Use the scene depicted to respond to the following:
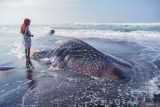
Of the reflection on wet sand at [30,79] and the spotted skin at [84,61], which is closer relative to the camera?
the reflection on wet sand at [30,79]

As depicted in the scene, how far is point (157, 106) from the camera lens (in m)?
6.16

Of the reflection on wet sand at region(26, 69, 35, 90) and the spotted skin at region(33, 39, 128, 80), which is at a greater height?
the spotted skin at region(33, 39, 128, 80)

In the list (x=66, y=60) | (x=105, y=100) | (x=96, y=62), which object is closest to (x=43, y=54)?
(x=66, y=60)

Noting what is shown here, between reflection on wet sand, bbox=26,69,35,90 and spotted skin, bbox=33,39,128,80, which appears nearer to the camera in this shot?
reflection on wet sand, bbox=26,69,35,90

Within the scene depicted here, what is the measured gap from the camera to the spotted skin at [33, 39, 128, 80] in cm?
865

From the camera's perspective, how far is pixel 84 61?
372 inches

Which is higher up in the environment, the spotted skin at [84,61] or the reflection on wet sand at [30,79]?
the spotted skin at [84,61]

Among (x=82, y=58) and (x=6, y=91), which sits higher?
(x=82, y=58)

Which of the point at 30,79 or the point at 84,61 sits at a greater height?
the point at 84,61

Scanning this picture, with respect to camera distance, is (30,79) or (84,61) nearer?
(30,79)

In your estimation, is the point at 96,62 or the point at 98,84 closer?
the point at 98,84

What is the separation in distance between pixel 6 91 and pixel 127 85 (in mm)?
3689

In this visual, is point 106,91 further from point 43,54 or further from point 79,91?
point 43,54

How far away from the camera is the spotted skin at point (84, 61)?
8.65 m
